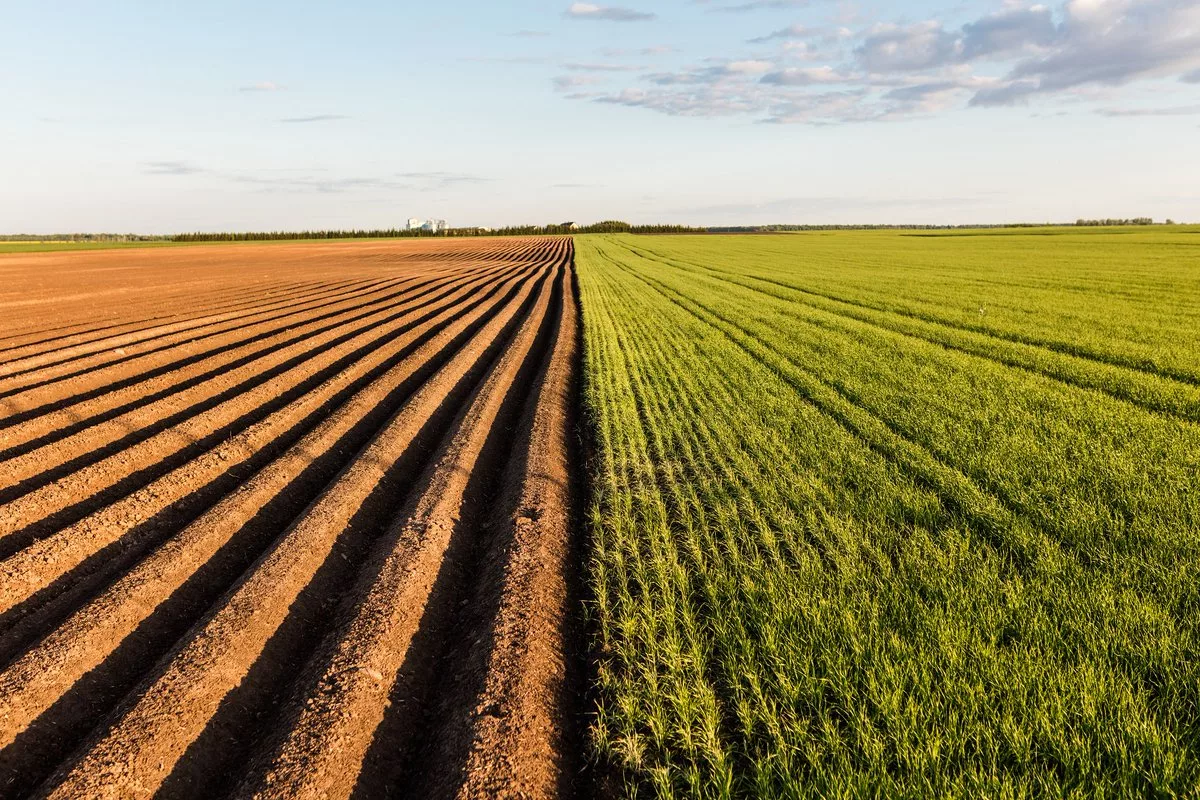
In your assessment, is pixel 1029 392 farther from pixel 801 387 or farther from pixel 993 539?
pixel 993 539

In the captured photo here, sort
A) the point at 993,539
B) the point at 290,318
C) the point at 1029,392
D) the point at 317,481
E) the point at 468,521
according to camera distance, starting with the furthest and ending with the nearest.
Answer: the point at 290,318 < the point at 1029,392 < the point at 317,481 < the point at 468,521 < the point at 993,539

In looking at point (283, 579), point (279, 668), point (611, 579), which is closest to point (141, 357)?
point (283, 579)

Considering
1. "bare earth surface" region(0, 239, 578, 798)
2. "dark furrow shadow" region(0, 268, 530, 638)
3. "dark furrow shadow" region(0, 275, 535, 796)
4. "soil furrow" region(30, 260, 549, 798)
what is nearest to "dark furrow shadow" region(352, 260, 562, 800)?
"bare earth surface" region(0, 239, 578, 798)

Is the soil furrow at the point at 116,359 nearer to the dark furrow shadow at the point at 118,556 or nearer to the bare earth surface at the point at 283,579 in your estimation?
the bare earth surface at the point at 283,579

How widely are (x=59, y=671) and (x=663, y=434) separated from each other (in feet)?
20.7

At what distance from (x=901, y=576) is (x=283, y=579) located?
4955mm

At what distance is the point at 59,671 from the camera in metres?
4.39

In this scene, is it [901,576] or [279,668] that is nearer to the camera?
[279,668]

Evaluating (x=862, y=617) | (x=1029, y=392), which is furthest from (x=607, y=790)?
(x=1029, y=392)

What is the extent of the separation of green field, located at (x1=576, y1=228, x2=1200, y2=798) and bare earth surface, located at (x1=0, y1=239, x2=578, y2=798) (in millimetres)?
740

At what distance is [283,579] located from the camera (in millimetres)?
5363

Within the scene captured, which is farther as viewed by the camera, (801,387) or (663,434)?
(801,387)

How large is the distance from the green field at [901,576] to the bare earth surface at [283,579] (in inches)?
A: 29.2

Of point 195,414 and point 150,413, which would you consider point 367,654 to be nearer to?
point 195,414
